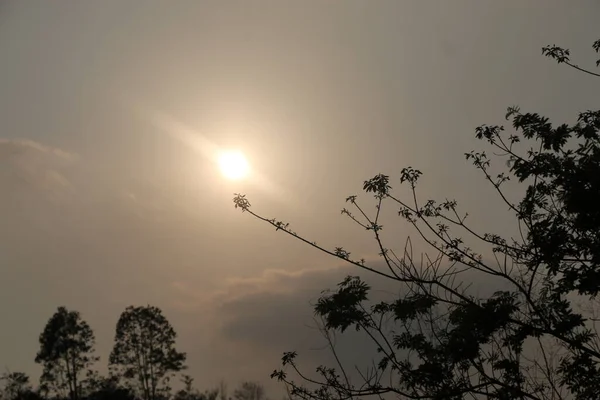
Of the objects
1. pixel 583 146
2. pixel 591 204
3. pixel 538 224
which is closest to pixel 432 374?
pixel 538 224

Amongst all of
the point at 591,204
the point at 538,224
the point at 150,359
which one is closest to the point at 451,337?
the point at 538,224

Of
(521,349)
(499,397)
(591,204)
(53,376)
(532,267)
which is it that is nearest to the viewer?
(591,204)

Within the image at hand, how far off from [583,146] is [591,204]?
121 cm

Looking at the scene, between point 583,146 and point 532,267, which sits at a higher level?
point 583,146

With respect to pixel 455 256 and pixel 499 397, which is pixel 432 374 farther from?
pixel 455 256

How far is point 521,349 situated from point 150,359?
44.4m

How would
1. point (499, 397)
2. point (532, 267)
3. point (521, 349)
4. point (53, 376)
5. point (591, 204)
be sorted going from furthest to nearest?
point (53, 376) → point (521, 349) → point (532, 267) → point (499, 397) → point (591, 204)

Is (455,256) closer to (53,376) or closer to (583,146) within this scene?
(583,146)

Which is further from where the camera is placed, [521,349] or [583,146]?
[521,349]

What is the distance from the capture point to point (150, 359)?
48.5m

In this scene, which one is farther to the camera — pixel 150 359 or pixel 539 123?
pixel 150 359

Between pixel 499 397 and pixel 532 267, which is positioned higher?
pixel 532 267

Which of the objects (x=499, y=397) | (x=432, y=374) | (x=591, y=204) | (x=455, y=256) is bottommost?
(x=499, y=397)

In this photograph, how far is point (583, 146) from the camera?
25.9 ft
